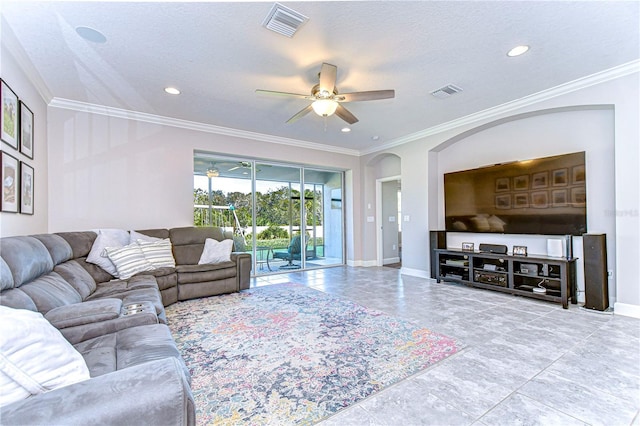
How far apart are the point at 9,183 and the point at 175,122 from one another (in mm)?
2411

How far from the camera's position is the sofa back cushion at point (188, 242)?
423 cm

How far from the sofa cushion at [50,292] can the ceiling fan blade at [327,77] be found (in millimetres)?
2790

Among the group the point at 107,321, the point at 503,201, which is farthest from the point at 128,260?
the point at 503,201

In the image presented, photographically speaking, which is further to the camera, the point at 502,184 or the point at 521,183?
the point at 502,184

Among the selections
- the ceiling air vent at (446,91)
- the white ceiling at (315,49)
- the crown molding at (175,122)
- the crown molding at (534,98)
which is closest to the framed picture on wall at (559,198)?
the crown molding at (534,98)

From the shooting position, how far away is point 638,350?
90.8 inches

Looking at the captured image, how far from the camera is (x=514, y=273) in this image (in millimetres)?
3908

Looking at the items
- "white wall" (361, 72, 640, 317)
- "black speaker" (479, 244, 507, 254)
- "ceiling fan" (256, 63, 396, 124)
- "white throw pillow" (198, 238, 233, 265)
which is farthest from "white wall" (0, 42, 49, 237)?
"black speaker" (479, 244, 507, 254)

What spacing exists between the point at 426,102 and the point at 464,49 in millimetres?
1233

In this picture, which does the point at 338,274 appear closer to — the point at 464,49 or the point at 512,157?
the point at 512,157

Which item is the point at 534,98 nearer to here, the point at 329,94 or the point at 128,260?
the point at 329,94

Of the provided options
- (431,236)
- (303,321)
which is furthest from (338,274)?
(303,321)

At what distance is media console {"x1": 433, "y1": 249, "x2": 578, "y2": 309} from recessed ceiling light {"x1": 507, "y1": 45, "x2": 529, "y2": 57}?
2.46 m

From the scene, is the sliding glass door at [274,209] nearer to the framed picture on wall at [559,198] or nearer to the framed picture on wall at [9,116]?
the framed picture on wall at [9,116]
